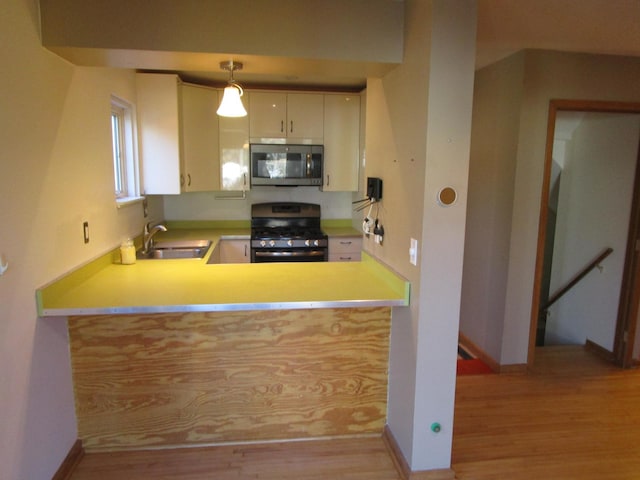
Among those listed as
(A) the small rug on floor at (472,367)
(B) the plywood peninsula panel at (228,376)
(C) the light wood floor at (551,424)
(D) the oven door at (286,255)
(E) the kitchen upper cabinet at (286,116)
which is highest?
(E) the kitchen upper cabinet at (286,116)

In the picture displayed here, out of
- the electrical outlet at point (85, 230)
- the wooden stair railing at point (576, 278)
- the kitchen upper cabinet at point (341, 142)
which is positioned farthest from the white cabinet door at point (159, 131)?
the wooden stair railing at point (576, 278)

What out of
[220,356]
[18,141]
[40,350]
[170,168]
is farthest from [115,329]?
[170,168]

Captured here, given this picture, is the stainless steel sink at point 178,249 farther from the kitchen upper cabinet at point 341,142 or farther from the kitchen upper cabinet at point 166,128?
the kitchen upper cabinet at point 341,142

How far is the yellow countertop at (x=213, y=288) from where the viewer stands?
6.02ft

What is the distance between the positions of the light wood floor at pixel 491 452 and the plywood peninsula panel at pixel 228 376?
0.10 meters

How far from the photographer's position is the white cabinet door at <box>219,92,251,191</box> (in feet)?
13.0

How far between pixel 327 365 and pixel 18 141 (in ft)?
5.82

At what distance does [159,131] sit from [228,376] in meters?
2.13

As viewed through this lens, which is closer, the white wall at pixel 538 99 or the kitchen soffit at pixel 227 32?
the kitchen soffit at pixel 227 32

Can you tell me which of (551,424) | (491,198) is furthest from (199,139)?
(551,424)

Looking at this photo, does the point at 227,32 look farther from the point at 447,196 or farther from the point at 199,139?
the point at 199,139

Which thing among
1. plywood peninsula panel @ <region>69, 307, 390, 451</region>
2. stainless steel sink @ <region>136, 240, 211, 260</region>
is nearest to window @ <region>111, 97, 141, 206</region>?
stainless steel sink @ <region>136, 240, 211, 260</region>

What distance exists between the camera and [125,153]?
321cm

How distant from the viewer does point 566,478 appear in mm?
2102
